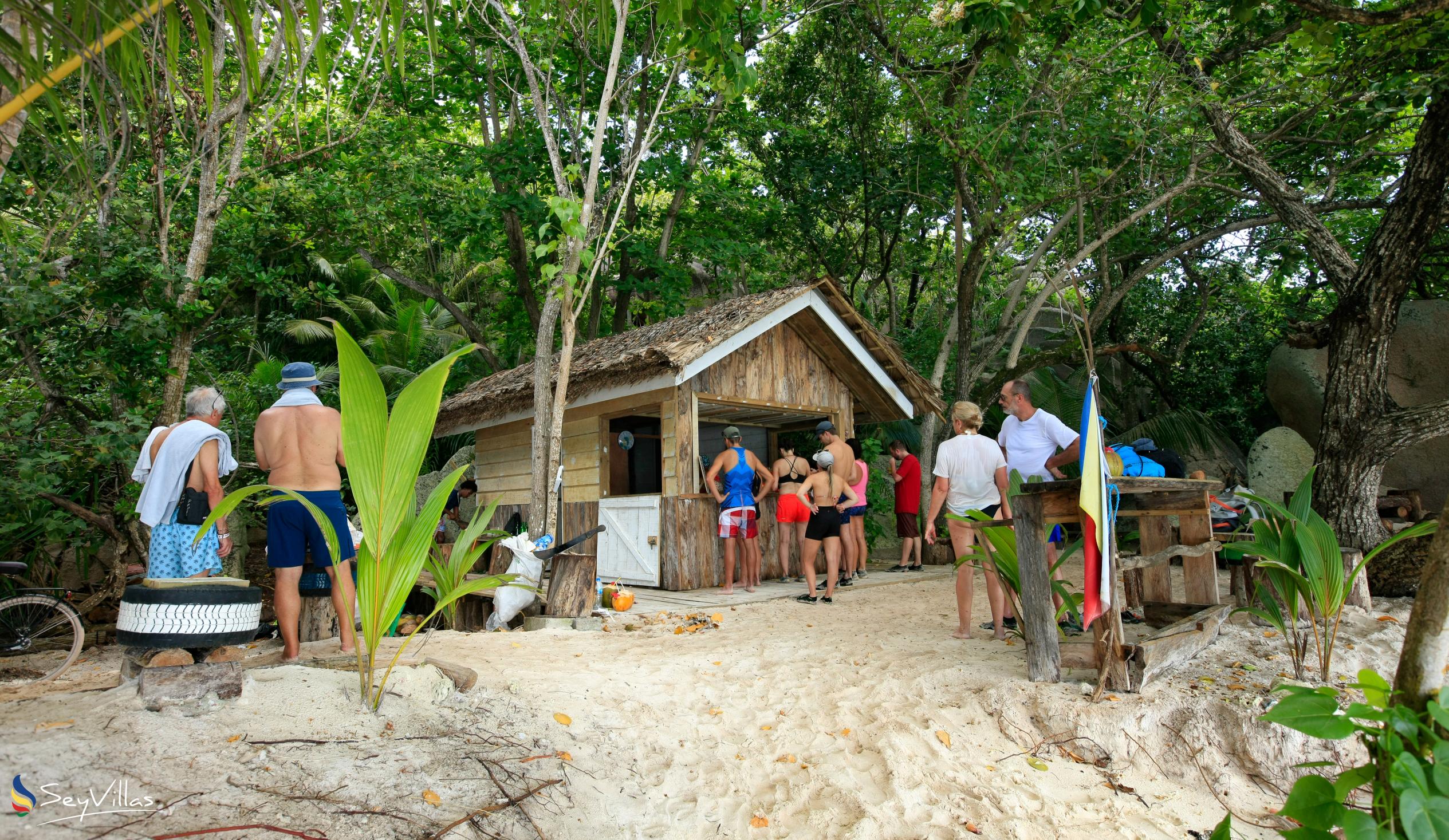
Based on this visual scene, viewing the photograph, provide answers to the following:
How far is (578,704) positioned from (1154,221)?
46.2 ft

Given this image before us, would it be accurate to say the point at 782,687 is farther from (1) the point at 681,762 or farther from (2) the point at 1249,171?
(2) the point at 1249,171

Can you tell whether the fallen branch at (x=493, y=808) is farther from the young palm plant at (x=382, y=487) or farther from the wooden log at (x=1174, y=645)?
the wooden log at (x=1174, y=645)

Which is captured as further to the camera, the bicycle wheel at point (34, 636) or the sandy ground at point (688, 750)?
the bicycle wheel at point (34, 636)

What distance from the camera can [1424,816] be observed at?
1782 mm

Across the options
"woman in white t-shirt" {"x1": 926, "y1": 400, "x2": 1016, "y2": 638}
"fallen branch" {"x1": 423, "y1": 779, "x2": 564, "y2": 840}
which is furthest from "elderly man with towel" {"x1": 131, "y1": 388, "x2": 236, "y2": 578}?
"woman in white t-shirt" {"x1": 926, "y1": 400, "x2": 1016, "y2": 638}

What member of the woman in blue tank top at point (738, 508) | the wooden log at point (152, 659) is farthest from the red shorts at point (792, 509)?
the wooden log at point (152, 659)

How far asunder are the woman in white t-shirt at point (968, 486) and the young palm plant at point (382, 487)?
11.5ft

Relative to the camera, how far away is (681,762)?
3.58m

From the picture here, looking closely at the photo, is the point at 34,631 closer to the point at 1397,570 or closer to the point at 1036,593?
the point at 1036,593

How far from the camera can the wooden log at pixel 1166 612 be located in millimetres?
5266

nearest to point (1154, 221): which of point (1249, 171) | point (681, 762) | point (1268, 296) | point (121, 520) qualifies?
point (1268, 296)

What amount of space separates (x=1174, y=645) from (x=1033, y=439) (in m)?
1.56

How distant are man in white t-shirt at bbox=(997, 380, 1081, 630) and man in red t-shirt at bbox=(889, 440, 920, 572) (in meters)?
5.04

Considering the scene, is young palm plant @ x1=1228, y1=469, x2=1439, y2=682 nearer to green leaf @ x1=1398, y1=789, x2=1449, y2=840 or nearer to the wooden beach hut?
green leaf @ x1=1398, y1=789, x2=1449, y2=840
